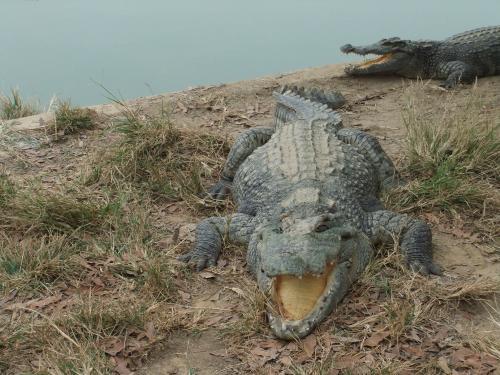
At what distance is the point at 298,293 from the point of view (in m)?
3.62

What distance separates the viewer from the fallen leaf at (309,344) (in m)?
3.43

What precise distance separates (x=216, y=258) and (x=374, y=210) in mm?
1243

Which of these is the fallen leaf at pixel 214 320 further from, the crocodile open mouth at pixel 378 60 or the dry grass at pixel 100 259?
the crocodile open mouth at pixel 378 60

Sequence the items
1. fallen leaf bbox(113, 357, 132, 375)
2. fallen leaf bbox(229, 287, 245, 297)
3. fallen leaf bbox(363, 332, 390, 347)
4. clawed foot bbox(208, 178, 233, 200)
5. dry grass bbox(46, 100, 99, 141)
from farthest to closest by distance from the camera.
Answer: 1. dry grass bbox(46, 100, 99, 141)
2. clawed foot bbox(208, 178, 233, 200)
3. fallen leaf bbox(229, 287, 245, 297)
4. fallen leaf bbox(363, 332, 390, 347)
5. fallen leaf bbox(113, 357, 132, 375)

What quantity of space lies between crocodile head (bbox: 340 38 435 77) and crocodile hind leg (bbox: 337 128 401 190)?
3098mm

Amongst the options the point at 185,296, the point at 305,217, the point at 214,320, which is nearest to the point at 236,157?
the point at 305,217

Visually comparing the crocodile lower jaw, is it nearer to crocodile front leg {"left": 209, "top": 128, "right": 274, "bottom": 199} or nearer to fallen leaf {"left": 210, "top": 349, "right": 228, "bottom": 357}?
fallen leaf {"left": 210, "top": 349, "right": 228, "bottom": 357}

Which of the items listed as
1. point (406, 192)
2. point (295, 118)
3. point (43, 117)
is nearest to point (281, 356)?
point (406, 192)

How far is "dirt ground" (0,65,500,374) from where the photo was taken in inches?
137

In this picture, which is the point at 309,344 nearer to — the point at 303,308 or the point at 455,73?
the point at 303,308

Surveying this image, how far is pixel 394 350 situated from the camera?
3.40 m

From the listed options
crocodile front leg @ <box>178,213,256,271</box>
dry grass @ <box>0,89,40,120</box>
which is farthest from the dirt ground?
dry grass @ <box>0,89,40,120</box>

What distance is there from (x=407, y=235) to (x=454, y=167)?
1.05 m

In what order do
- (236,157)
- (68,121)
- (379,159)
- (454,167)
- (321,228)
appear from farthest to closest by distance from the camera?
(68,121) < (236,157) < (379,159) < (454,167) < (321,228)
